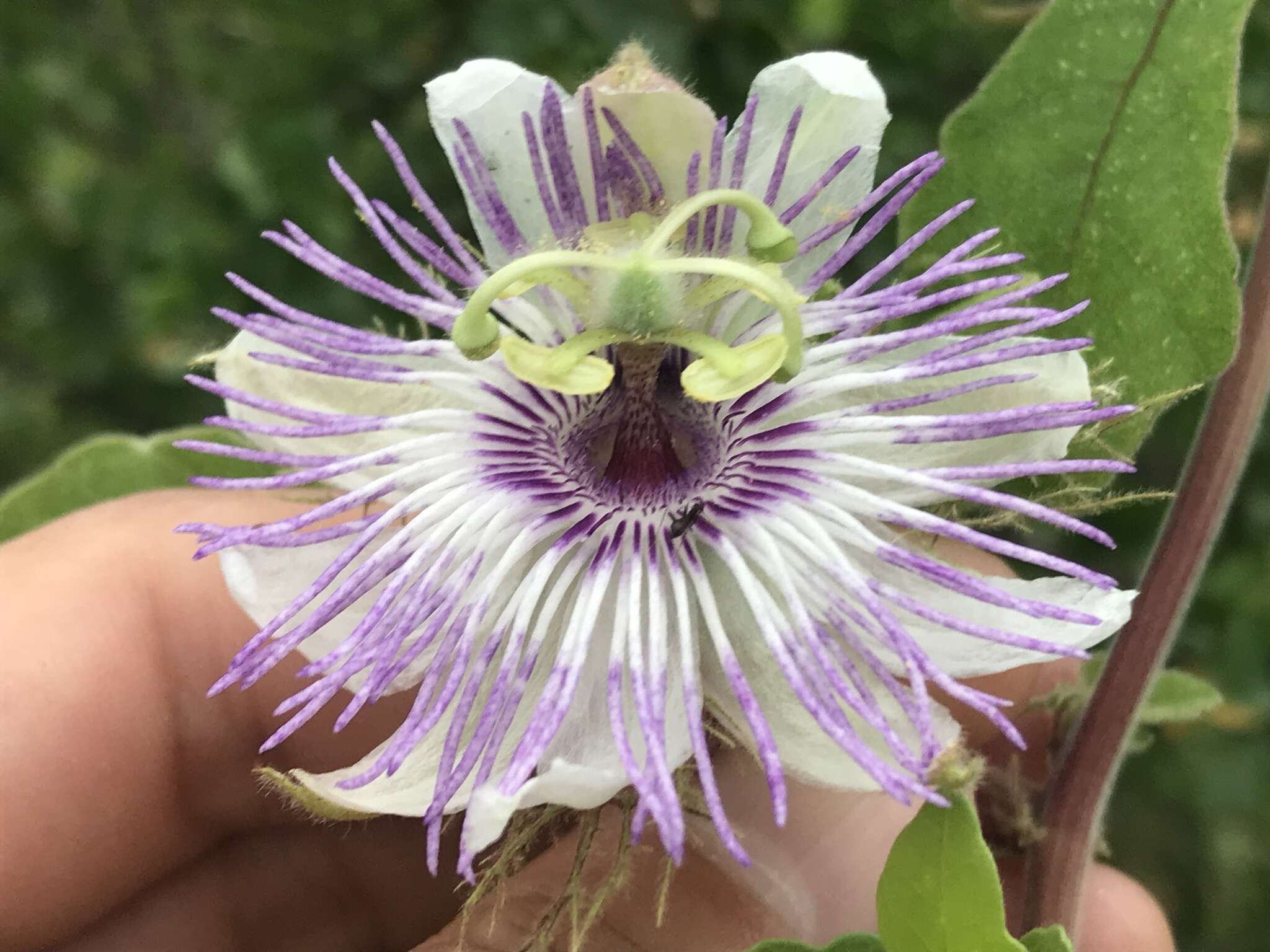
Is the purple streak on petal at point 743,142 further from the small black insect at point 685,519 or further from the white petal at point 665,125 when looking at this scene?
the small black insect at point 685,519

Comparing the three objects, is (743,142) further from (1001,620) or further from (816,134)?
(1001,620)

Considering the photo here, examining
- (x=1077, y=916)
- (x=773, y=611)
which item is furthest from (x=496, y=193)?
(x=1077, y=916)

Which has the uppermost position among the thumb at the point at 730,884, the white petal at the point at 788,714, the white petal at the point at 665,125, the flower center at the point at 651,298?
the white petal at the point at 665,125

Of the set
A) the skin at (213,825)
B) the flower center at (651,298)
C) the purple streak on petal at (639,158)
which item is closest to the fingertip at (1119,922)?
the skin at (213,825)

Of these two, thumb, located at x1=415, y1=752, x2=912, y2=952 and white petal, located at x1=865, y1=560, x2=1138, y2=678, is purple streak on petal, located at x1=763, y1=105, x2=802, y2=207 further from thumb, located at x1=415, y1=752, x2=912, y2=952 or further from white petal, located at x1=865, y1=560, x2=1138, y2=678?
thumb, located at x1=415, y1=752, x2=912, y2=952

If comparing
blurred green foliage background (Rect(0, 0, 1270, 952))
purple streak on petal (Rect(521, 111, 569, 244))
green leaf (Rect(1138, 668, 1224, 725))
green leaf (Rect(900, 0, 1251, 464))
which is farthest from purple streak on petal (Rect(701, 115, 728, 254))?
blurred green foliage background (Rect(0, 0, 1270, 952))

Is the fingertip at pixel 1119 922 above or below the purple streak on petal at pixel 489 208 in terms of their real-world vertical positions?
below
